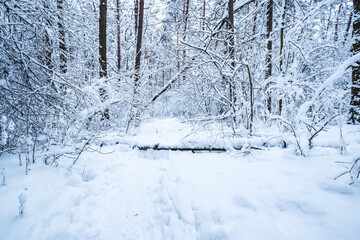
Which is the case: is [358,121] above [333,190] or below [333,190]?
above

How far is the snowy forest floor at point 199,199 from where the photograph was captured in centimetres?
133

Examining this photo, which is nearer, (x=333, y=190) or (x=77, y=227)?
(x=333, y=190)

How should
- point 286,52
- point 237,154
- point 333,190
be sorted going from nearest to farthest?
point 333,190
point 237,154
point 286,52

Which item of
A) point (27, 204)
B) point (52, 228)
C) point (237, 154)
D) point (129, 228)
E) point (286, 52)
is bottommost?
point (129, 228)

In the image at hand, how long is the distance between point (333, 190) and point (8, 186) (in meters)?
3.45

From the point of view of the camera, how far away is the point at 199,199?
1838 millimetres

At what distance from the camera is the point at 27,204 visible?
5.71 feet

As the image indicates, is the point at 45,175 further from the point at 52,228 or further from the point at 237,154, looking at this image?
the point at 237,154

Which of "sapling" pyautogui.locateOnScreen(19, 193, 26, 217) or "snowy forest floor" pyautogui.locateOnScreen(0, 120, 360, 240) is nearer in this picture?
"snowy forest floor" pyautogui.locateOnScreen(0, 120, 360, 240)

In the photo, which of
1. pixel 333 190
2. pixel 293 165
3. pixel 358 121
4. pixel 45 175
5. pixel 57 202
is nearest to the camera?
pixel 333 190

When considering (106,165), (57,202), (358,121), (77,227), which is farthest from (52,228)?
(358,121)

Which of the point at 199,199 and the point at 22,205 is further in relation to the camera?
the point at 199,199

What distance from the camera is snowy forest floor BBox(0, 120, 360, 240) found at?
1328mm

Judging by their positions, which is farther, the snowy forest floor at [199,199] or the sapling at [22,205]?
the sapling at [22,205]
